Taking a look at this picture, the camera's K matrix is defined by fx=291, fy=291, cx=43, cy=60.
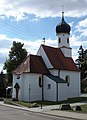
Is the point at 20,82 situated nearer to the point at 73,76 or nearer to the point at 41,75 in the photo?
the point at 41,75

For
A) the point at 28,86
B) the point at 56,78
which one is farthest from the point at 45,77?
the point at 28,86

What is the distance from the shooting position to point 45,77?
46750mm

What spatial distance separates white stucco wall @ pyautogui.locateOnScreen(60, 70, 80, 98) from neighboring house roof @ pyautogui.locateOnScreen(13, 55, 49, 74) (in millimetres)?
3968

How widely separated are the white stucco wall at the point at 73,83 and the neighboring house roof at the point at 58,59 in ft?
2.56

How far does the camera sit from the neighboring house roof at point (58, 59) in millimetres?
49419

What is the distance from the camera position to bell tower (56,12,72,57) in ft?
182

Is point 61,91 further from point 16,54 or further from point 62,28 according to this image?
point 16,54

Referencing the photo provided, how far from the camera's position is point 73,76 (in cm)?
5372

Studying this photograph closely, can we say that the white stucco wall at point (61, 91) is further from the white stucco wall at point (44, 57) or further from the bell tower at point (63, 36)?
the bell tower at point (63, 36)

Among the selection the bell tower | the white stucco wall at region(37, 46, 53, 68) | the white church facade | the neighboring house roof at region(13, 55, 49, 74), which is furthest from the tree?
the neighboring house roof at region(13, 55, 49, 74)

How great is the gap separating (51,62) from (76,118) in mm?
25950

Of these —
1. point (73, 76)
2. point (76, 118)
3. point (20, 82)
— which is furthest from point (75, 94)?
point (76, 118)

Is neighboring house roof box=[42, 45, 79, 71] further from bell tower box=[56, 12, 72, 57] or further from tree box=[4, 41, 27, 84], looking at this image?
tree box=[4, 41, 27, 84]

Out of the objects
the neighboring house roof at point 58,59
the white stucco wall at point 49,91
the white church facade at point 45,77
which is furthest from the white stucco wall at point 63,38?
the white stucco wall at point 49,91
